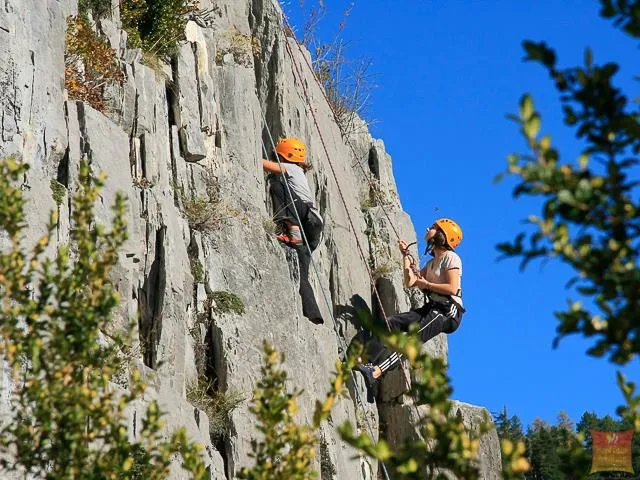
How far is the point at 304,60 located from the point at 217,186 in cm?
538

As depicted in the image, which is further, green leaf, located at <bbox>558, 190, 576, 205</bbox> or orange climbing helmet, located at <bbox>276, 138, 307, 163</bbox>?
orange climbing helmet, located at <bbox>276, 138, 307, 163</bbox>

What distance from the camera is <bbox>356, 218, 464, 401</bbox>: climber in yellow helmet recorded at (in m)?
16.8

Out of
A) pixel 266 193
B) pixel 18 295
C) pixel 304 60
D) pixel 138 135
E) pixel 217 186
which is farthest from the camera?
pixel 304 60

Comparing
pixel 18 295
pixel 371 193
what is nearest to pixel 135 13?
pixel 371 193

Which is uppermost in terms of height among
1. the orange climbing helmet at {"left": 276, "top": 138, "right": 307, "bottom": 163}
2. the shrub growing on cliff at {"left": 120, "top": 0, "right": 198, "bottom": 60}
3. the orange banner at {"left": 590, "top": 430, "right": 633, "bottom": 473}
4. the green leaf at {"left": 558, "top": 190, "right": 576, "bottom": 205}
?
the shrub growing on cliff at {"left": 120, "top": 0, "right": 198, "bottom": 60}

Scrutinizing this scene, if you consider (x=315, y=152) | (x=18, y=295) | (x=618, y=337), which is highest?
(x=315, y=152)

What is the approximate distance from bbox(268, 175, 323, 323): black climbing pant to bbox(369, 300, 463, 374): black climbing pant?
39.1 inches

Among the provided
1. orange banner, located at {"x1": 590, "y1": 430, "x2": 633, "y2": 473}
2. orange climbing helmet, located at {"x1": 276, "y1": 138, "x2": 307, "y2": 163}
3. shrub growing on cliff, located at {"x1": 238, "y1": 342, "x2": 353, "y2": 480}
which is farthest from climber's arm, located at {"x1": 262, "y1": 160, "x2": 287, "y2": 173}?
shrub growing on cliff, located at {"x1": 238, "y1": 342, "x2": 353, "y2": 480}

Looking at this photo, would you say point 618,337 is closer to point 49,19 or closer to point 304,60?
point 49,19

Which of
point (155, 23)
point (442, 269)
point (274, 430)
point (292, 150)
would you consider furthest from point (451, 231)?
point (274, 430)

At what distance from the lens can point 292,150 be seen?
59.2 feet

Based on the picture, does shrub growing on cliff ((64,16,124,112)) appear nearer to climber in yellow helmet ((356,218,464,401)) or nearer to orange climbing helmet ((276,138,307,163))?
orange climbing helmet ((276,138,307,163))

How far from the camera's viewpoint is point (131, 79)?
15266mm

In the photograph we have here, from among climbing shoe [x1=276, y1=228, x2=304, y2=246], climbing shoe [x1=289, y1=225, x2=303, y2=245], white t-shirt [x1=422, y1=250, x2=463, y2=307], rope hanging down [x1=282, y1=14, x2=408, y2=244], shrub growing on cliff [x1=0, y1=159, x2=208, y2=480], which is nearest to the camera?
shrub growing on cliff [x1=0, y1=159, x2=208, y2=480]
